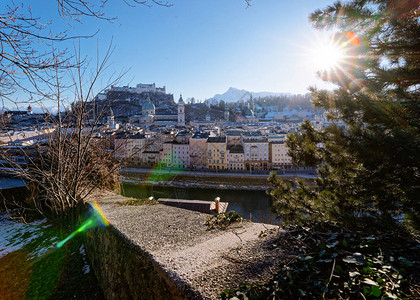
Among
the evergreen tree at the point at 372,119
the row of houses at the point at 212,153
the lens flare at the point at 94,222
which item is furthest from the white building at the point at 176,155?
the evergreen tree at the point at 372,119

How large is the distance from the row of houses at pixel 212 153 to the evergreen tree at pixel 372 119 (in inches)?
971

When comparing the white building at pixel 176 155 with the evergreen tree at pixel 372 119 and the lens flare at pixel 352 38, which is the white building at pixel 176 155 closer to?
the evergreen tree at pixel 372 119

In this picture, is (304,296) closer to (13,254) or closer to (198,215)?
(198,215)

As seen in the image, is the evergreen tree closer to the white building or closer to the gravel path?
the gravel path

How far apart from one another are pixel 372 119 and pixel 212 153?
87.3 feet

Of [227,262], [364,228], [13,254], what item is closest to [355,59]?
[364,228]

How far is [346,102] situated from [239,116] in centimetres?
7085

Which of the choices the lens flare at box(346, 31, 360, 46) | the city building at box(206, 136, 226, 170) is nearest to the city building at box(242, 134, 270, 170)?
the city building at box(206, 136, 226, 170)

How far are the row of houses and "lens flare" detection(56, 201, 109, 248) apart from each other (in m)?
23.5

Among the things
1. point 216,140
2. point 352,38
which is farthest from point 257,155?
point 352,38

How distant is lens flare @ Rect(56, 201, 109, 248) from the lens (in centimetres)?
286

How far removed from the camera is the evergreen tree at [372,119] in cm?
183

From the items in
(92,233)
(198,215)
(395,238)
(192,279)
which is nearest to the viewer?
(192,279)

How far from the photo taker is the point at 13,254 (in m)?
3.40
